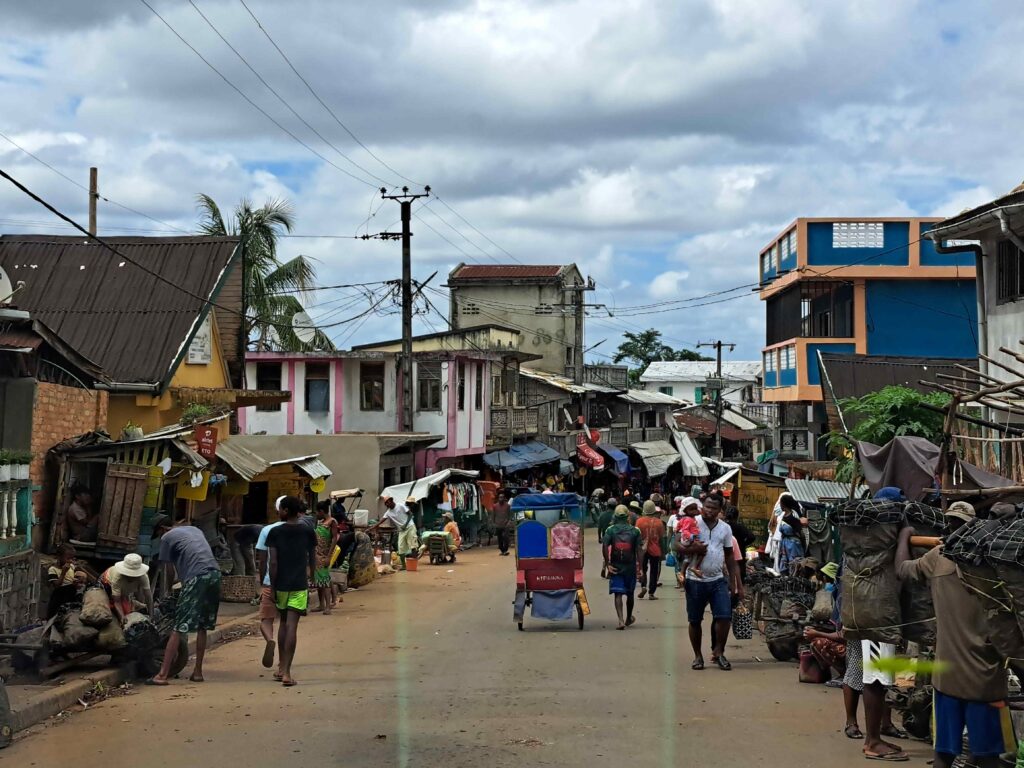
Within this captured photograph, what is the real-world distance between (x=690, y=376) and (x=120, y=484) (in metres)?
85.0

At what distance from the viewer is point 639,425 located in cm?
6519

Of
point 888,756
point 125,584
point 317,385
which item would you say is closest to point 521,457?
point 317,385

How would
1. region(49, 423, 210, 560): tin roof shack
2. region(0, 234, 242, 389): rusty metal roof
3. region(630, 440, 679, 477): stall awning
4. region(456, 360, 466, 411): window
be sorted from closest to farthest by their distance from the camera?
region(49, 423, 210, 560): tin roof shack
region(0, 234, 242, 389): rusty metal roof
region(456, 360, 466, 411): window
region(630, 440, 679, 477): stall awning

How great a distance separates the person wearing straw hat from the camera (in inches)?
450

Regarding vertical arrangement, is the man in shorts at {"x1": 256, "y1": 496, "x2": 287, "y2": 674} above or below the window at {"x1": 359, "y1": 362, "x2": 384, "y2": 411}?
below

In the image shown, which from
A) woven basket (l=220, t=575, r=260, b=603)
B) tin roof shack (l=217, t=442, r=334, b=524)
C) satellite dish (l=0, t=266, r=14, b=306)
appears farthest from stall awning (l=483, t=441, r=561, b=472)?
satellite dish (l=0, t=266, r=14, b=306)

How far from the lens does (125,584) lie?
455 inches

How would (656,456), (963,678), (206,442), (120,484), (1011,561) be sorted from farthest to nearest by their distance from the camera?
(656,456), (206,442), (120,484), (963,678), (1011,561)

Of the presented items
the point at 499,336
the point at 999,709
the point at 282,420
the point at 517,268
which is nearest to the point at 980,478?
the point at 999,709

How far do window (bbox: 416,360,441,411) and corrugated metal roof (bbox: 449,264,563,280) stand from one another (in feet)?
99.0

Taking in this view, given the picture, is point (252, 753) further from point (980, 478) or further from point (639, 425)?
point (639, 425)

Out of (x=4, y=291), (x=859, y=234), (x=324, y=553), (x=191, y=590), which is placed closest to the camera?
(x=191, y=590)

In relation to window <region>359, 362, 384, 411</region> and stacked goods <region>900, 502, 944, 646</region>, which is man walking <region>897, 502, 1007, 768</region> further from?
window <region>359, 362, 384, 411</region>

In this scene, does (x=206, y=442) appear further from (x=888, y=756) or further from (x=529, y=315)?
(x=529, y=315)
